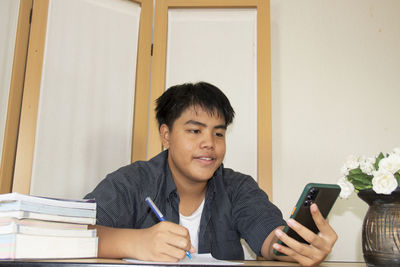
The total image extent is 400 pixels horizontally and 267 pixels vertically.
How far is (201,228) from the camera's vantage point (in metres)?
1.41

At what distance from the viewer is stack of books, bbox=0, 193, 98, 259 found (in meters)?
0.72

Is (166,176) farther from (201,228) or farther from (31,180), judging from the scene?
(31,180)

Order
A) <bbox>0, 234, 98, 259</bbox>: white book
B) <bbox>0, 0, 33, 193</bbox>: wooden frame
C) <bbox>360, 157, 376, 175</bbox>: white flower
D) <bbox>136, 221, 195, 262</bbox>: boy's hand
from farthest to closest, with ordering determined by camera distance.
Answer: <bbox>0, 0, 33, 193</bbox>: wooden frame < <bbox>360, 157, 376, 175</bbox>: white flower < <bbox>136, 221, 195, 262</bbox>: boy's hand < <bbox>0, 234, 98, 259</bbox>: white book

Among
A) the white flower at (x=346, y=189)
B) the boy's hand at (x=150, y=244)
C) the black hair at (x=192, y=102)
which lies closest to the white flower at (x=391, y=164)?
the white flower at (x=346, y=189)

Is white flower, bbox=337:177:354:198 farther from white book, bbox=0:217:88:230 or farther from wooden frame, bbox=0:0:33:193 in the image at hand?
wooden frame, bbox=0:0:33:193

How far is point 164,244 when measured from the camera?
0.85m

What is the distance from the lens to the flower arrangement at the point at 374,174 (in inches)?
35.5

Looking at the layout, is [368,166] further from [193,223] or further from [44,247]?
[44,247]

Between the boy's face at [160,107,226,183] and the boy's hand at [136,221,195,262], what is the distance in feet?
1.74

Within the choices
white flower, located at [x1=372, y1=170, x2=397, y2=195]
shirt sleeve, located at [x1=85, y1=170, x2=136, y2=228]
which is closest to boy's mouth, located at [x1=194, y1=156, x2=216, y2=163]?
shirt sleeve, located at [x1=85, y1=170, x2=136, y2=228]

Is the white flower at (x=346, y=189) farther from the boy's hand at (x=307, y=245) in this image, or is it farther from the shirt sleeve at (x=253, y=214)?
the shirt sleeve at (x=253, y=214)

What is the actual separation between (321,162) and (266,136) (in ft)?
1.37

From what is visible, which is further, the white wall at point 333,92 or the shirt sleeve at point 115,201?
the white wall at point 333,92

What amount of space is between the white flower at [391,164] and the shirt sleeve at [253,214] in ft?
1.30
